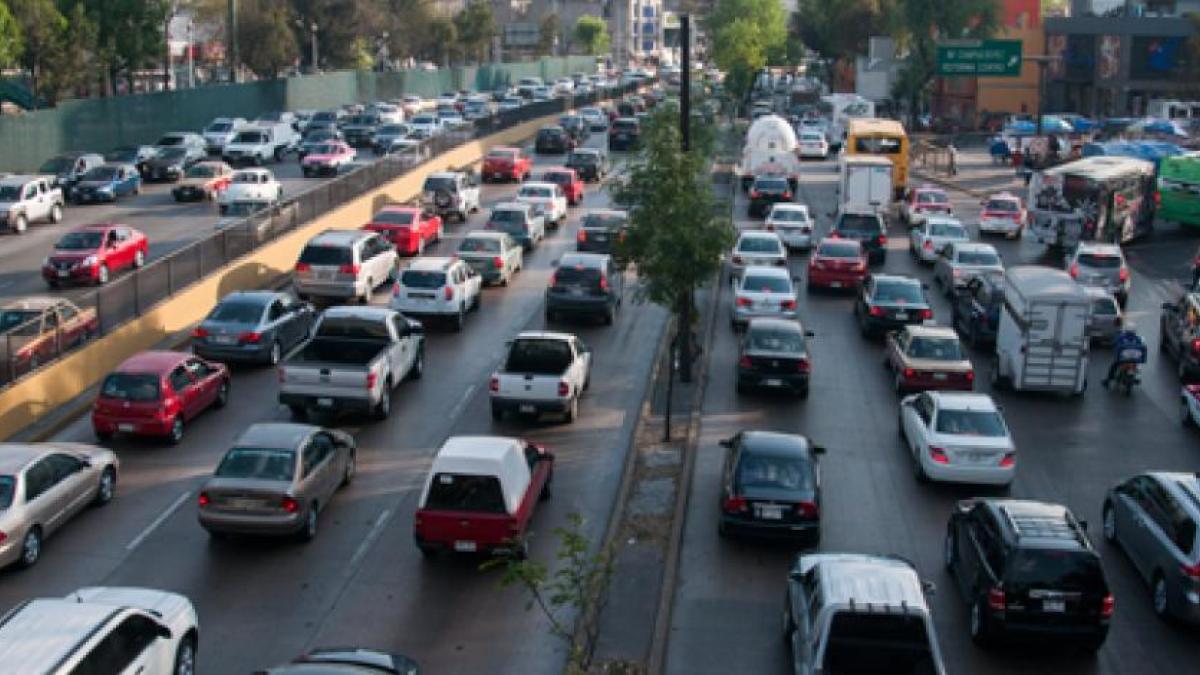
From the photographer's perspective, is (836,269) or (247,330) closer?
(247,330)

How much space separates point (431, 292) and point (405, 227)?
9.99m

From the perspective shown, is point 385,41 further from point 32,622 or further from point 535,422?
point 32,622

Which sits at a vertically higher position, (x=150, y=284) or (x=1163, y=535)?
(x=150, y=284)

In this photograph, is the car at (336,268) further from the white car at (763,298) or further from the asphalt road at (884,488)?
the white car at (763,298)

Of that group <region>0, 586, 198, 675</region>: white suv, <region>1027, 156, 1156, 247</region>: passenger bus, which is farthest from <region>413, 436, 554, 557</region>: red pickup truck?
<region>1027, 156, 1156, 247</region>: passenger bus

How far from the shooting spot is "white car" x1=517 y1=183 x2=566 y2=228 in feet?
157

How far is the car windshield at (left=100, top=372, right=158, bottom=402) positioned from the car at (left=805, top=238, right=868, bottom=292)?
19.8 m

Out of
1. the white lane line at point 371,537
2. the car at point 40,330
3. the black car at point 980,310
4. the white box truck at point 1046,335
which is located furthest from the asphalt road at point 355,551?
the black car at point 980,310

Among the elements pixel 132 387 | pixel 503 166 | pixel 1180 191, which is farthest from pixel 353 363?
pixel 1180 191

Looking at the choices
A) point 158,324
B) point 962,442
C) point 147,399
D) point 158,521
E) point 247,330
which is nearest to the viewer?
point 158,521

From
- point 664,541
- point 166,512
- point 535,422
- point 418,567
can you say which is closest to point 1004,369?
point 535,422

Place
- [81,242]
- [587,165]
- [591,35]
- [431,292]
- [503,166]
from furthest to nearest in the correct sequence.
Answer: [591,35] < [587,165] < [503,166] < [81,242] < [431,292]

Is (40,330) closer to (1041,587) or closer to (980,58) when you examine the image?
(1041,587)

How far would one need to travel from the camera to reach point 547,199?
48438mm
